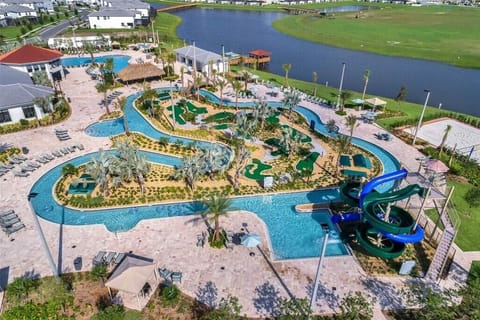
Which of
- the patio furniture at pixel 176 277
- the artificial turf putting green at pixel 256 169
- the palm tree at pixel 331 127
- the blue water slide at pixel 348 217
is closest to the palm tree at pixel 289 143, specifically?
the artificial turf putting green at pixel 256 169

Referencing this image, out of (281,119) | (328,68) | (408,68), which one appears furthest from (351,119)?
(408,68)

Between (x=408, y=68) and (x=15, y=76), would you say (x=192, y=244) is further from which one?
(x=408, y=68)

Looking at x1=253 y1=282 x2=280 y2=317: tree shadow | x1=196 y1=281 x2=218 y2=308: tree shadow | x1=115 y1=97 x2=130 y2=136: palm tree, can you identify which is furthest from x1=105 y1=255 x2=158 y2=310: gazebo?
x1=115 y1=97 x2=130 y2=136: palm tree

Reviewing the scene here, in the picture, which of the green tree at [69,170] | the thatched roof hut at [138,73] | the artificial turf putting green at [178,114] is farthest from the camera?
the thatched roof hut at [138,73]

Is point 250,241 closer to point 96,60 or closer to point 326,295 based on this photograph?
point 326,295

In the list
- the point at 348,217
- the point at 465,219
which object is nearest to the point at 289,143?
the point at 348,217

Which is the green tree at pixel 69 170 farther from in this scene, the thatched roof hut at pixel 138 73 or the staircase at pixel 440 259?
the staircase at pixel 440 259
